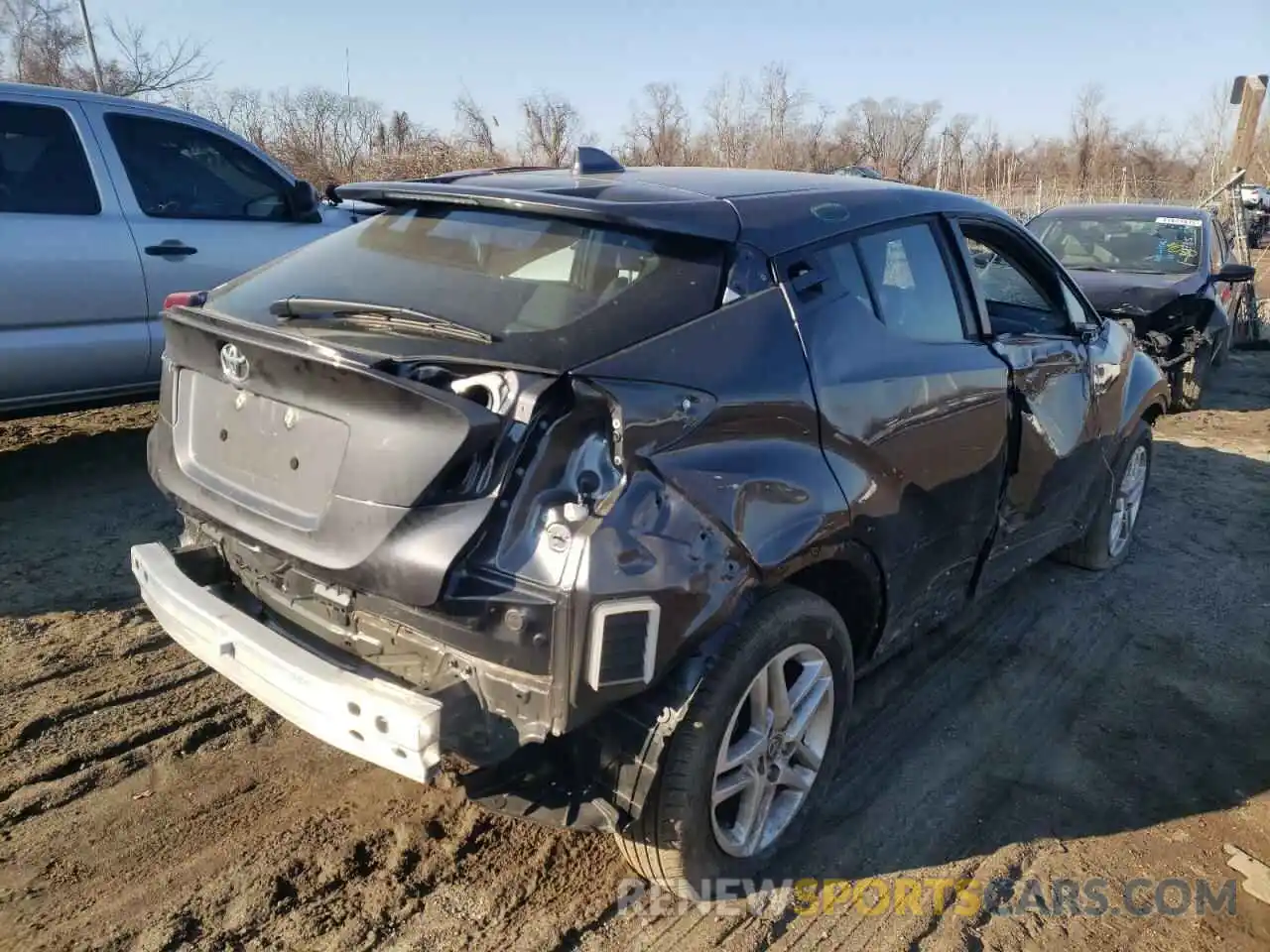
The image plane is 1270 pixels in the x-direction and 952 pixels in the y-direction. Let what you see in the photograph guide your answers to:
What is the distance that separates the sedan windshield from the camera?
916 centimetres

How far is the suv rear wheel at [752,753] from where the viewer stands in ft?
7.80

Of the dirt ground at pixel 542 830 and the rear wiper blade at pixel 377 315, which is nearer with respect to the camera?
the rear wiper blade at pixel 377 315

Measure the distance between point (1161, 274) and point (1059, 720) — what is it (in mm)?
6707

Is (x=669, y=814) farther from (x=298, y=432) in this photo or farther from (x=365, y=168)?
(x=365, y=168)

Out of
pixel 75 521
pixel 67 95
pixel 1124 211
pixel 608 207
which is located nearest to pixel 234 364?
pixel 608 207

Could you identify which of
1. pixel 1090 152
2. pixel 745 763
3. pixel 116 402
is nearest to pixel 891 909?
pixel 745 763

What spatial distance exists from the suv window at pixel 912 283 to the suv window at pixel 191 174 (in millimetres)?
4192

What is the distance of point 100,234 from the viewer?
16.8ft

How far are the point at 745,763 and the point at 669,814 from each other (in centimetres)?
33

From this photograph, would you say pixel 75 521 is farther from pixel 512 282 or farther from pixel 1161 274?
pixel 1161 274

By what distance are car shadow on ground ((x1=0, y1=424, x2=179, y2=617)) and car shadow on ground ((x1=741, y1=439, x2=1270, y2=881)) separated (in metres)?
3.16

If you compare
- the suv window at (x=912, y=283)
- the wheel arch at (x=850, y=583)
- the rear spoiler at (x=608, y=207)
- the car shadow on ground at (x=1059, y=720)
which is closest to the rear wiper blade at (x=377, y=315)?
the rear spoiler at (x=608, y=207)

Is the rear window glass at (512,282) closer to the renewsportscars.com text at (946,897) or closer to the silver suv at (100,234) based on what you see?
the renewsportscars.com text at (946,897)

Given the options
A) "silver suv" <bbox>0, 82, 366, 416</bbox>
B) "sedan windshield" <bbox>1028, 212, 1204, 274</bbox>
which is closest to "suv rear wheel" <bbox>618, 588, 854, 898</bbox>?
"silver suv" <bbox>0, 82, 366, 416</bbox>
